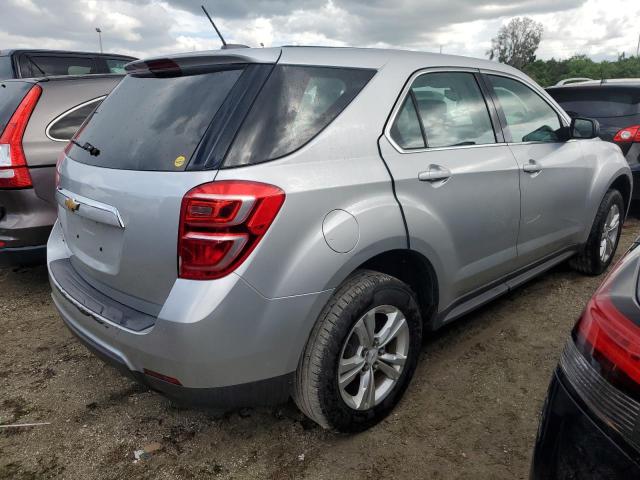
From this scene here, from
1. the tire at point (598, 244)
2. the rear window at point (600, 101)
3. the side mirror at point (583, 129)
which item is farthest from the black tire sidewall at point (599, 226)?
the rear window at point (600, 101)

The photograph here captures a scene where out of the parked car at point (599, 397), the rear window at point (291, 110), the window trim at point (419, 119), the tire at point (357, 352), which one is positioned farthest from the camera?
the window trim at point (419, 119)

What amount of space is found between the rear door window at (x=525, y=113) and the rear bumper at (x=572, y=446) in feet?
6.80

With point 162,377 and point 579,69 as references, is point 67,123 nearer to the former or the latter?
point 162,377

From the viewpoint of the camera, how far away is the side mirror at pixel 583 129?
3395 mm

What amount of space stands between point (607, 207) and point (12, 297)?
4585 millimetres

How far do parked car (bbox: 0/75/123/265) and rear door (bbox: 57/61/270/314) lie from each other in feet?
4.09

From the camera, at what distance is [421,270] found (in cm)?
247

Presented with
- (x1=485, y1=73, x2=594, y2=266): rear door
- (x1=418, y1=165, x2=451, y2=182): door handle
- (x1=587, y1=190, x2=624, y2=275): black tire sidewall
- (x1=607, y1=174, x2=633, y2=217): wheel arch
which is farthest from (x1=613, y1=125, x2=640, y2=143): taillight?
(x1=418, y1=165, x2=451, y2=182): door handle

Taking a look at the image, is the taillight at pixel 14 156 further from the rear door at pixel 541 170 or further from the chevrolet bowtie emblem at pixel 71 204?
the rear door at pixel 541 170

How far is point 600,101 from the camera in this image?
567 centimetres

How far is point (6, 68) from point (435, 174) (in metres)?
5.94

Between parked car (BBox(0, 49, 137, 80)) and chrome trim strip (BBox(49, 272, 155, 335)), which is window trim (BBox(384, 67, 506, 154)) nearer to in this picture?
chrome trim strip (BBox(49, 272, 155, 335))

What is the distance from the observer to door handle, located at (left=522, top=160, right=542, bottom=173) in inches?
116

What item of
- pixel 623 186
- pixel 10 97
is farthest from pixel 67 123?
pixel 623 186
